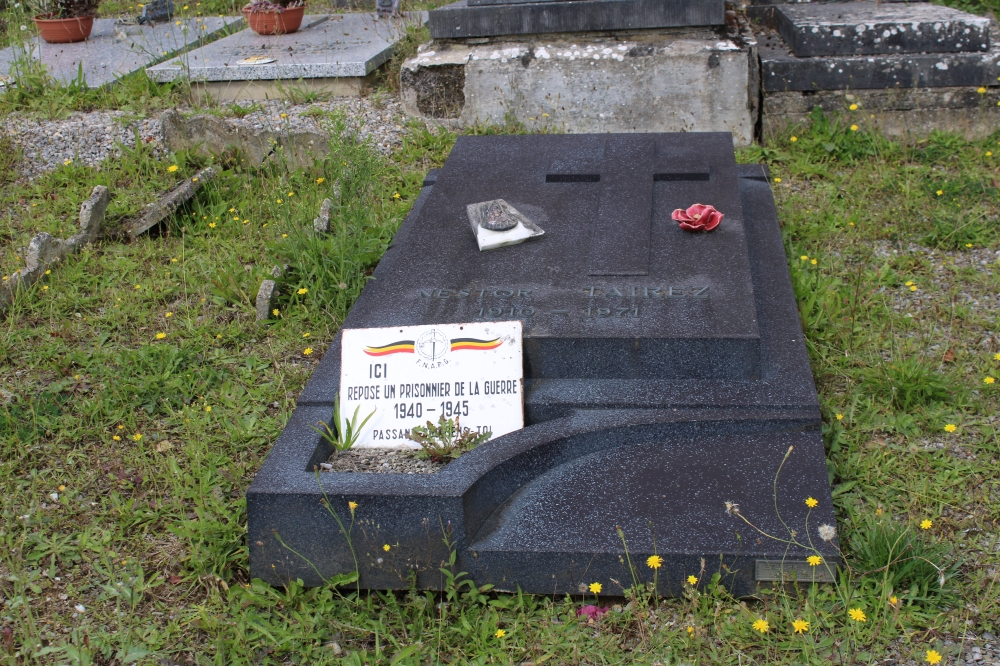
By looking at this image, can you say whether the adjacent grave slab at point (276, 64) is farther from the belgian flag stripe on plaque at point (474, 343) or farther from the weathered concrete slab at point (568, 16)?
the belgian flag stripe on plaque at point (474, 343)

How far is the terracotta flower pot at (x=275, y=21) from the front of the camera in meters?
5.96

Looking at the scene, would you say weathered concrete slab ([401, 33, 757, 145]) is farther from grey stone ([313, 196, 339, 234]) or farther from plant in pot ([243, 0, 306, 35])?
grey stone ([313, 196, 339, 234])

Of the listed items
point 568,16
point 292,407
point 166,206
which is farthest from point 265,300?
point 568,16

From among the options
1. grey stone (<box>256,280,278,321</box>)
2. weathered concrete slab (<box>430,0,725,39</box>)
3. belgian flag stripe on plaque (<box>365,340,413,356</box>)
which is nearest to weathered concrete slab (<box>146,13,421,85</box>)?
weathered concrete slab (<box>430,0,725,39</box>)

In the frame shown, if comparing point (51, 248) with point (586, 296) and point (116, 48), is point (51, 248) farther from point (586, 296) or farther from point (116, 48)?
point (116, 48)

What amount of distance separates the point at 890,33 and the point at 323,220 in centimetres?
316

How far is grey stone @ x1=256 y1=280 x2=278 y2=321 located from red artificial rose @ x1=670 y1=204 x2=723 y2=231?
5.27ft

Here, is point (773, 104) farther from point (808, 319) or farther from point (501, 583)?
point (501, 583)

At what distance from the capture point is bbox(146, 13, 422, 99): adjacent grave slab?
542 centimetres

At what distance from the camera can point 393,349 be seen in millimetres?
2711

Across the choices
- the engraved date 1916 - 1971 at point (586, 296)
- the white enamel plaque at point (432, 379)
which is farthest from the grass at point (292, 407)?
the engraved date 1916 - 1971 at point (586, 296)

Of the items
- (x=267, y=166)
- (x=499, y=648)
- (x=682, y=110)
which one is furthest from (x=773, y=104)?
(x=499, y=648)

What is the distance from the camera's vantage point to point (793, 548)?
220cm

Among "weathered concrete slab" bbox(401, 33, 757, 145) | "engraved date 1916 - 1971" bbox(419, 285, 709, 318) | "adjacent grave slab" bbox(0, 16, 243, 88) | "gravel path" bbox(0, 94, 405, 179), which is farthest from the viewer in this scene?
"adjacent grave slab" bbox(0, 16, 243, 88)
